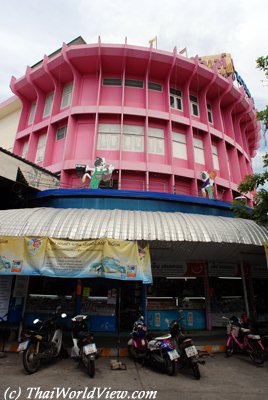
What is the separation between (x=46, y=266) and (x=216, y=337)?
23.8 ft

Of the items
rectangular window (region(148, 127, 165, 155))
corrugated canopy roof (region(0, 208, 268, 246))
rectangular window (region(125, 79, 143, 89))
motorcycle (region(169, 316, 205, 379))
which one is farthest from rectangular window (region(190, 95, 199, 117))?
motorcycle (region(169, 316, 205, 379))

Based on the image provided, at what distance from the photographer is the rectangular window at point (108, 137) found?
1505 cm

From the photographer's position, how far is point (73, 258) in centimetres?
785

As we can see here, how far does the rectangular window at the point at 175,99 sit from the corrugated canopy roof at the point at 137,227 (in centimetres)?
985

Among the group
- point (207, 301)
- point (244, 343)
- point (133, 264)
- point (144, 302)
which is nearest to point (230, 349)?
point (244, 343)

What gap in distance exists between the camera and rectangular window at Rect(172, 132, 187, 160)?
51.6ft

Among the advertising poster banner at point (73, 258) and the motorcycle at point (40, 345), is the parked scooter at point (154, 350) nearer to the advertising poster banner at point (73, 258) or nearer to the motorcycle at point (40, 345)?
the advertising poster banner at point (73, 258)

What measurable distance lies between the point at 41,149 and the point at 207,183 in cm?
1067

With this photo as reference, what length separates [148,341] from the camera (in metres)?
7.29

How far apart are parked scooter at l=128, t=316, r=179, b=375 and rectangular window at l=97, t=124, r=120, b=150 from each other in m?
10.1

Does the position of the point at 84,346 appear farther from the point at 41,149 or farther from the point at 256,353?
the point at 41,149

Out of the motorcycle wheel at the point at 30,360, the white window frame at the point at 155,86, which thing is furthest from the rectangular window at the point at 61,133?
the motorcycle wheel at the point at 30,360

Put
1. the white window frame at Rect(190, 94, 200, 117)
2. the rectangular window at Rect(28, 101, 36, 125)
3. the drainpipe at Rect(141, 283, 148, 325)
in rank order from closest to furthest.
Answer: the drainpipe at Rect(141, 283, 148, 325) → the white window frame at Rect(190, 94, 200, 117) → the rectangular window at Rect(28, 101, 36, 125)

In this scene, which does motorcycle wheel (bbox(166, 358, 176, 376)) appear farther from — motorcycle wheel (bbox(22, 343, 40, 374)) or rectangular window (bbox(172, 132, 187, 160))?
rectangular window (bbox(172, 132, 187, 160))
